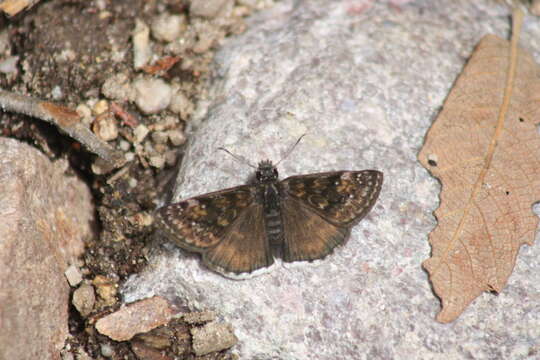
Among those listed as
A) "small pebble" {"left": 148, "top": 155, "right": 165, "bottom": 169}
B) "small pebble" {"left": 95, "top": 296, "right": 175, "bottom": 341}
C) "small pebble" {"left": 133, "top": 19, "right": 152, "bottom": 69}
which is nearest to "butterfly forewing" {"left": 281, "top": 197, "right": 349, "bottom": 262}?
"small pebble" {"left": 95, "top": 296, "right": 175, "bottom": 341}

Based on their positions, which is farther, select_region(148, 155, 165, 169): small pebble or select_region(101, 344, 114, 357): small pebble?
select_region(148, 155, 165, 169): small pebble

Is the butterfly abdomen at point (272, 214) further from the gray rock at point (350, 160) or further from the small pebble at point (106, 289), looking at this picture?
the small pebble at point (106, 289)

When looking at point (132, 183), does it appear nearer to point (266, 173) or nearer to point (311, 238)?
point (266, 173)

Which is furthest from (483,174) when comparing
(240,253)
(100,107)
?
(100,107)

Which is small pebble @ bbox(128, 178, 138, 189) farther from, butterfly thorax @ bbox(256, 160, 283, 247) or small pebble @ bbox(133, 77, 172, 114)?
butterfly thorax @ bbox(256, 160, 283, 247)

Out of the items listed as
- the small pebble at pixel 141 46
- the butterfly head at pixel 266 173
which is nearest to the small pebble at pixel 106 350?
the butterfly head at pixel 266 173

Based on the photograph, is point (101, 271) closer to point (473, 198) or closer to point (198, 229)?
point (198, 229)
